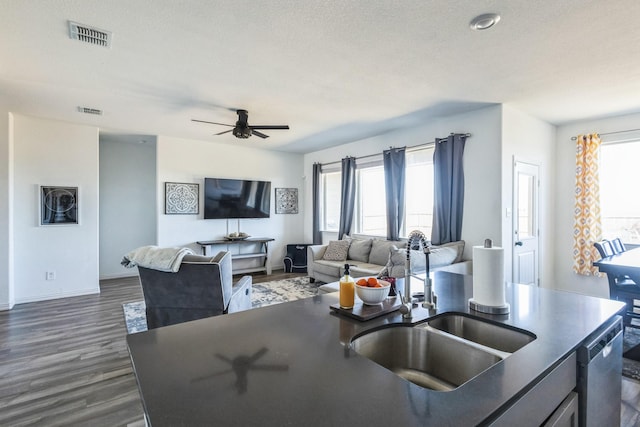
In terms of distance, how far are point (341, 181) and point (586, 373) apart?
5362mm

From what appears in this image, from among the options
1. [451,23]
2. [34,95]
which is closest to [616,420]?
[451,23]

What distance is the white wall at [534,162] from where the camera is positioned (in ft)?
13.0

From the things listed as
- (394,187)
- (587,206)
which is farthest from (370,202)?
(587,206)

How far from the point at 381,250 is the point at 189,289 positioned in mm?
3139

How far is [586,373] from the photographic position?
1150mm

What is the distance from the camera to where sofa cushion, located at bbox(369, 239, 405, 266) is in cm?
493

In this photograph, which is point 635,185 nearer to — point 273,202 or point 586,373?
point 586,373

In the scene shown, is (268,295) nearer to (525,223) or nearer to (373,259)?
(373,259)

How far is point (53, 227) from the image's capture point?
4.76m

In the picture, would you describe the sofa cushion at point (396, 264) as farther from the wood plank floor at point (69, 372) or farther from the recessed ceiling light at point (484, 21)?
the recessed ceiling light at point (484, 21)

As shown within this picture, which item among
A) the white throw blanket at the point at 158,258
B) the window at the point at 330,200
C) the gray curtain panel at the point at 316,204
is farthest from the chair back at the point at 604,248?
the gray curtain panel at the point at 316,204

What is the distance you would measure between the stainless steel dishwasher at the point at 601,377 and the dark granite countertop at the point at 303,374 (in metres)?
0.05

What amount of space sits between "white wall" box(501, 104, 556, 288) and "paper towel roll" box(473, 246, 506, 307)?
283 cm

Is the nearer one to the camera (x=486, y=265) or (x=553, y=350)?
(x=553, y=350)
